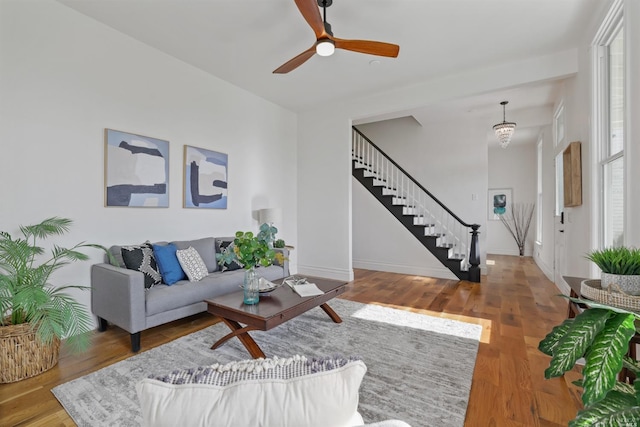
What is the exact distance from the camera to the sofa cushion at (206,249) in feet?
11.4

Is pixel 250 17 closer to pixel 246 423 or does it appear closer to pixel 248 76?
pixel 248 76

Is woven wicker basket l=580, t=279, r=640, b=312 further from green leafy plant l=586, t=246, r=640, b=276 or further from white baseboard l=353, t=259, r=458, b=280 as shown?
white baseboard l=353, t=259, r=458, b=280

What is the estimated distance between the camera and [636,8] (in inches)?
75.0

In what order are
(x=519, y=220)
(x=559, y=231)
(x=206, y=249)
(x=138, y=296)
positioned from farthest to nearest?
(x=519, y=220)
(x=559, y=231)
(x=206, y=249)
(x=138, y=296)

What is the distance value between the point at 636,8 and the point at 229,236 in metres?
4.50

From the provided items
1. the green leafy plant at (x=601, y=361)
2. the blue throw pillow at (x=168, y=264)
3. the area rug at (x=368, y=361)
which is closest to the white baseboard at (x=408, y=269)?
the area rug at (x=368, y=361)

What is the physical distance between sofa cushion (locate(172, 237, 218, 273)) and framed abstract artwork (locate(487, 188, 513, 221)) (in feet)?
25.1

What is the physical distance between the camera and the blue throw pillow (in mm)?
2920

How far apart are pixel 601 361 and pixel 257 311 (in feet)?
6.10

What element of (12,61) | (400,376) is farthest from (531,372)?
(12,61)

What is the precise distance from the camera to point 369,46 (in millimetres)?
2520

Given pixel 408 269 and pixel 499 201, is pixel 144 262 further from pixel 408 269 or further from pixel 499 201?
pixel 499 201

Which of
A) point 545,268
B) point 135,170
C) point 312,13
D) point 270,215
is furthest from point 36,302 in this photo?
point 545,268

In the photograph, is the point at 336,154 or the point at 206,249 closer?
the point at 206,249
